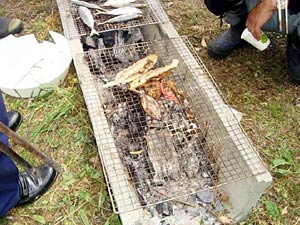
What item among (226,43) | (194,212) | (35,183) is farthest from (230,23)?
(35,183)

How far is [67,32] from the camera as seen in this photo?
11.8 feet

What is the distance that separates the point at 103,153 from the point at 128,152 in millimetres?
338

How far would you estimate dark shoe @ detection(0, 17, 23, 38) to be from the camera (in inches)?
166

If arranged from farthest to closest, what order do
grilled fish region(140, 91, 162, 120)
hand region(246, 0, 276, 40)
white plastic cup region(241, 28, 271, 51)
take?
white plastic cup region(241, 28, 271, 51) → grilled fish region(140, 91, 162, 120) → hand region(246, 0, 276, 40)

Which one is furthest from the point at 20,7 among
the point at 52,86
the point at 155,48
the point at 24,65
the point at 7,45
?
the point at 155,48

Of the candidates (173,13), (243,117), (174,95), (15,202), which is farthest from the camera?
(173,13)

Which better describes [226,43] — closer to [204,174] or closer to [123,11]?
[123,11]

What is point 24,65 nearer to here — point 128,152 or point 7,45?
point 7,45

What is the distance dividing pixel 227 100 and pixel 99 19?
1500mm

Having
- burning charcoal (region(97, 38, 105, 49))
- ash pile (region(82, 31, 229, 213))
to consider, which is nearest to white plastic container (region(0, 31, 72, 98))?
burning charcoal (region(97, 38, 105, 49))

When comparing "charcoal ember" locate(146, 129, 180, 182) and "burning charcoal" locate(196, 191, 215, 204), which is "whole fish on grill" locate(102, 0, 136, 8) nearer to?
"charcoal ember" locate(146, 129, 180, 182)

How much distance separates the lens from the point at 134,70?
3.19m

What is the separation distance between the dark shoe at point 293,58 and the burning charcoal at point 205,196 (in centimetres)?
165

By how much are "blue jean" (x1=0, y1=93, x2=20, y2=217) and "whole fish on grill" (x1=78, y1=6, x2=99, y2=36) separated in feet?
4.05
